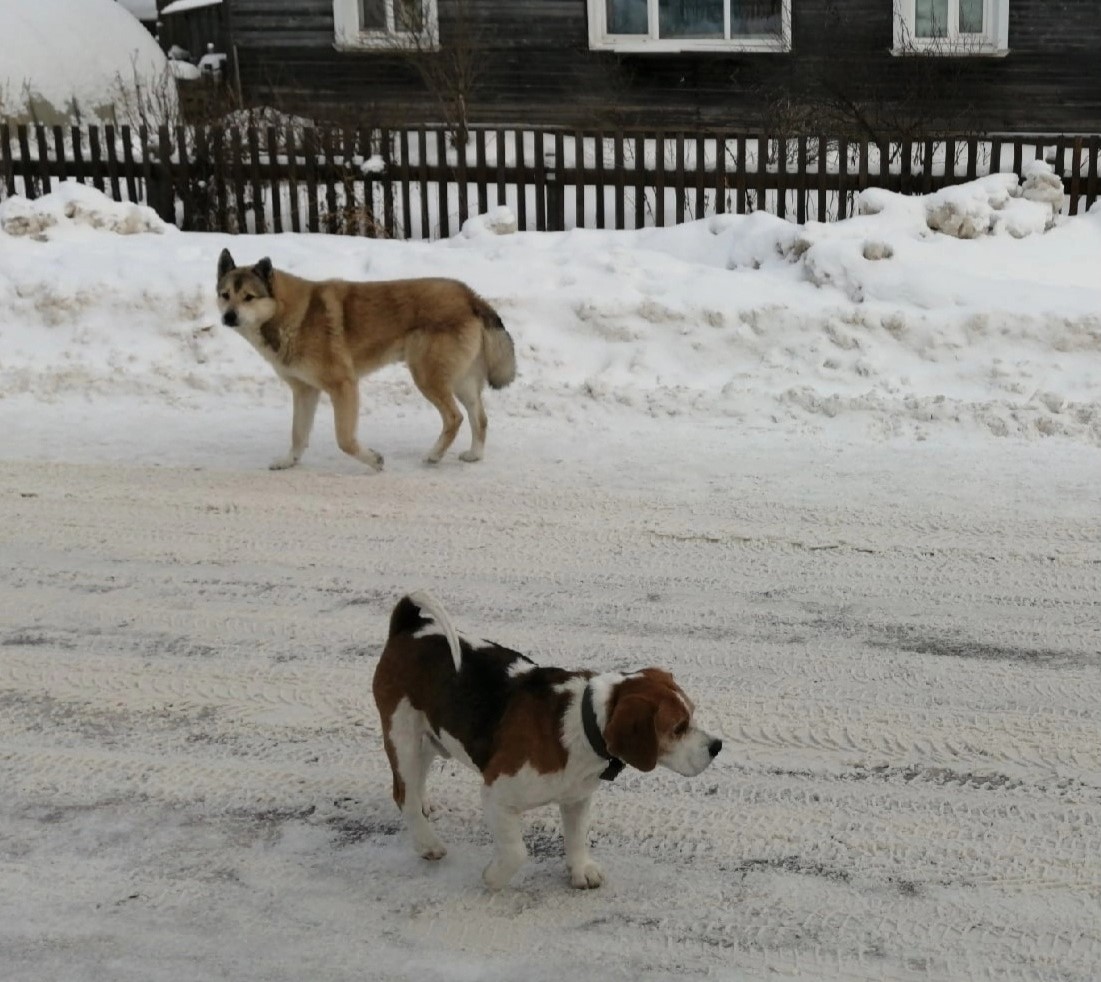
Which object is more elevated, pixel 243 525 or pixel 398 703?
pixel 398 703

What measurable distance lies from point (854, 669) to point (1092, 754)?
3.17ft

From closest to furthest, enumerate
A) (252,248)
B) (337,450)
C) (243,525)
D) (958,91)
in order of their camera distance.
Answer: (243,525), (337,450), (252,248), (958,91)

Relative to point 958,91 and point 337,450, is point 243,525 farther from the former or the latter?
point 958,91

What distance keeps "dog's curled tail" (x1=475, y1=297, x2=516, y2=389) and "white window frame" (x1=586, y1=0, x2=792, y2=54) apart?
13.0 m

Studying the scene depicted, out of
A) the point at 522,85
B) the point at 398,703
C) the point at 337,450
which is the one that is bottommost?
the point at 337,450

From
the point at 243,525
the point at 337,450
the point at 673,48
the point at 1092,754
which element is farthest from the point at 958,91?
the point at 1092,754

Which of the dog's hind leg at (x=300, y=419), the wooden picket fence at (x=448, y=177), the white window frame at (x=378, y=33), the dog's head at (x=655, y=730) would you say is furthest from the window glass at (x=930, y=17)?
the dog's head at (x=655, y=730)

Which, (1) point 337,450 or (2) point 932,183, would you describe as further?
(2) point 932,183

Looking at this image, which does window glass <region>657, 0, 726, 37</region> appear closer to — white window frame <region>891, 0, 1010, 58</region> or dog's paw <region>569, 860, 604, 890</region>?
white window frame <region>891, 0, 1010, 58</region>

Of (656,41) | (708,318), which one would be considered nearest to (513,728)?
(708,318)

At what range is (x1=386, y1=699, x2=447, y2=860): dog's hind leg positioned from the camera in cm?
405

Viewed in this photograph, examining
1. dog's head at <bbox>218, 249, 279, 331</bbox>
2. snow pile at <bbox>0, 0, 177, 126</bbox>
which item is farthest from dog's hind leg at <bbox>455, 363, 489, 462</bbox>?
snow pile at <bbox>0, 0, 177, 126</bbox>

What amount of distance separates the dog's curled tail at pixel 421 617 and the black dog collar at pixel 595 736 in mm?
457

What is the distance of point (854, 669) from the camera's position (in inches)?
213
